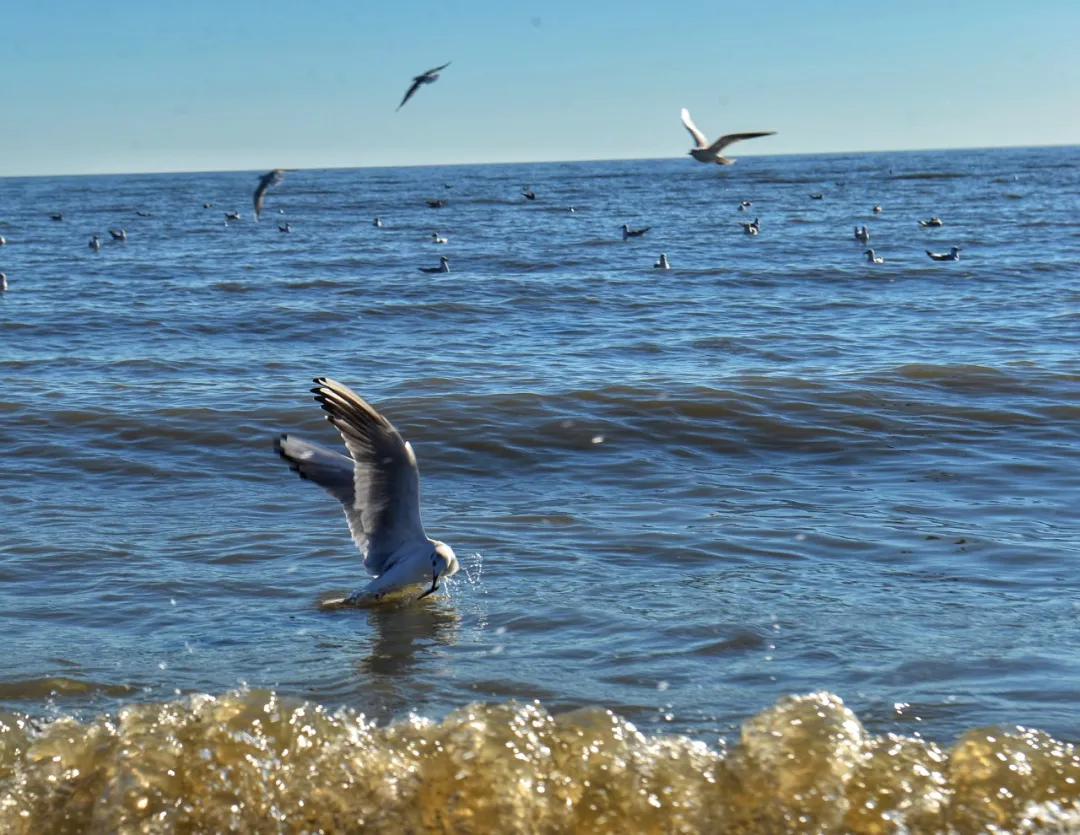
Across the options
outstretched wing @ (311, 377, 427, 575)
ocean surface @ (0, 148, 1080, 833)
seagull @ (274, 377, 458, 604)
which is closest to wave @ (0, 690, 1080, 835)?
ocean surface @ (0, 148, 1080, 833)

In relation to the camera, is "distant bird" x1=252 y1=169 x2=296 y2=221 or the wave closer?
the wave

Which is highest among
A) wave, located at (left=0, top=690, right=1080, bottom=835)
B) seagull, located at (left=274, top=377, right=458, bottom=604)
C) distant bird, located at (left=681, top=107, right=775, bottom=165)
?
distant bird, located at (left=681, top=107, right=775, bottom=165)

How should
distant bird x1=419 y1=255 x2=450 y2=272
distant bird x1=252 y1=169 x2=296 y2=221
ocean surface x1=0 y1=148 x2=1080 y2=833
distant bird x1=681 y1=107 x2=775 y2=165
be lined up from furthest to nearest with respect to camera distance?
1. distant bird x1=419 y1=255 x2=450 y2=272
2. distant bird x1=252 y1=169 x2=296 y2=221
3. distant bird x1=681 y1=107 x2=775 y2=165
4. ocean surface x1=0 y1=148 x2=1080 y2=833

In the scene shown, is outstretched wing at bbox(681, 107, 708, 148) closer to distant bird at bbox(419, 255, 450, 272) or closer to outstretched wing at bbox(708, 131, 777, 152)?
outstretched wing at bbox(708, 131, 777, 152)

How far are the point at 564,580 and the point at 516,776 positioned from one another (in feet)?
8.27

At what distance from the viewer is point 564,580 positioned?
7023 mm

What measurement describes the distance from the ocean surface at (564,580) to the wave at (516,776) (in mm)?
11

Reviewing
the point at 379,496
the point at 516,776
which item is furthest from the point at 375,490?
the point at 516,776

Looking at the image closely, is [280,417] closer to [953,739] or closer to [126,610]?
[126,610]

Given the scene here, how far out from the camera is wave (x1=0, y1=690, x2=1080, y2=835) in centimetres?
439

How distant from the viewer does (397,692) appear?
557 cm

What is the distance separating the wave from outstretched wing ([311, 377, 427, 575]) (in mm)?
2112

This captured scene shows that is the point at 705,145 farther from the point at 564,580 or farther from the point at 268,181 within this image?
the point at 564,580

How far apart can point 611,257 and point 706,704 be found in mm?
24748
